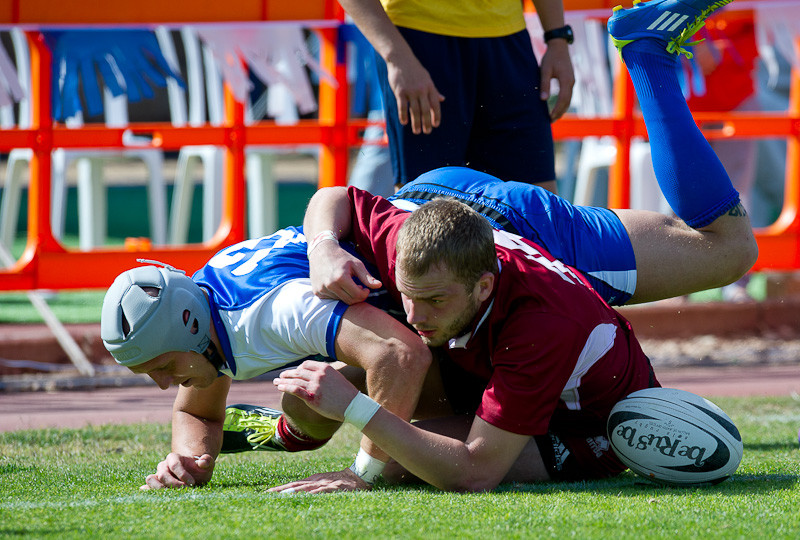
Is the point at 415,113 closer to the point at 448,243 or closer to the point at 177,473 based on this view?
the point at 448,243

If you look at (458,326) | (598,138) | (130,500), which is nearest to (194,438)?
(130,500)

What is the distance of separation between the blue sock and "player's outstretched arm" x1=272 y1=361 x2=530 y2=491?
1531mm

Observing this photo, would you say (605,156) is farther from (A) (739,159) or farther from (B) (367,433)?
(B) (367,433)

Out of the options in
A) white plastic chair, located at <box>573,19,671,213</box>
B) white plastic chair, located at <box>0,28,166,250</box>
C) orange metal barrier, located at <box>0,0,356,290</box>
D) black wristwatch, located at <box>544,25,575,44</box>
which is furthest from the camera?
white plastic chair, located at <box>0,28,166,250</box>

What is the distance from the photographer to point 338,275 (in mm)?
3381

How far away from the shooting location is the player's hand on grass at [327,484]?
130 inches

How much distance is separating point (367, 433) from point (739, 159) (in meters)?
6.13

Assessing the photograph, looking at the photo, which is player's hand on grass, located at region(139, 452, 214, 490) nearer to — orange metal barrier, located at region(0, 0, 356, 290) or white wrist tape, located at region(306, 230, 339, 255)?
white wrist tape, located at region(306, 230, 339, 255)

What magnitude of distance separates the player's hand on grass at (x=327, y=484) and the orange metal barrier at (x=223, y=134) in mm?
3346

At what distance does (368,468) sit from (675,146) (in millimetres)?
1897

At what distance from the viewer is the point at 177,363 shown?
3463 mm

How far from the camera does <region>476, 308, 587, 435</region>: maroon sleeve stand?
320cm


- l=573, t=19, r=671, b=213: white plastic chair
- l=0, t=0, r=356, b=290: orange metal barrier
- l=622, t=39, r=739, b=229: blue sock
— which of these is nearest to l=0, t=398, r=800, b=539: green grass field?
l=622, t=39, r=739, b=229: blue sock

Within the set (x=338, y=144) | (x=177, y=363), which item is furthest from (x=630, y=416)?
(x=338, y=144)
